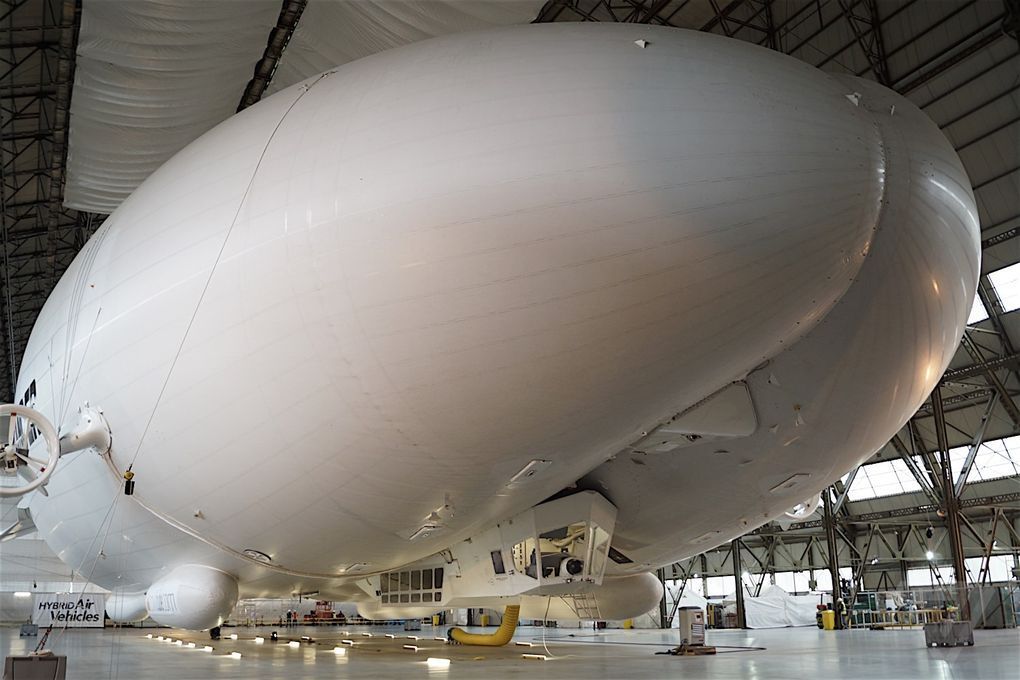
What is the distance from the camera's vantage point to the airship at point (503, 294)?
6.47 metres

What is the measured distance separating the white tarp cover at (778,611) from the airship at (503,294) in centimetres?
2824

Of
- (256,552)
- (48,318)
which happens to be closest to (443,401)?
(256,552)

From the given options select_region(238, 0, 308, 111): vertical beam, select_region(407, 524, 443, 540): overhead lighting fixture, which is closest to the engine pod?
select_region(407, 524, 443, 540): overhead lighting fixture

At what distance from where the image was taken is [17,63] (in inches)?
845

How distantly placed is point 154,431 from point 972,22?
75.3 ft

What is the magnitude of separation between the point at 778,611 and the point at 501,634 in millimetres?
25072

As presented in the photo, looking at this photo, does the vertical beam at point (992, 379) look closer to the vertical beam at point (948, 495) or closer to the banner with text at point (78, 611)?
the vertical beam at point (948, 495)

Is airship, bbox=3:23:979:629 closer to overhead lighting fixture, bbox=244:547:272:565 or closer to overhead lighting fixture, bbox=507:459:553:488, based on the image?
overhead lighting fixture, bbox=507:459:553:488

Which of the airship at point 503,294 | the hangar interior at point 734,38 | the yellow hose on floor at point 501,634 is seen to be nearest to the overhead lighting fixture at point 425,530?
the airship at point 503,294

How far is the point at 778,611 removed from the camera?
36562mm

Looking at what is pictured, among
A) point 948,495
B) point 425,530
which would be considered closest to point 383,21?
point 425,530

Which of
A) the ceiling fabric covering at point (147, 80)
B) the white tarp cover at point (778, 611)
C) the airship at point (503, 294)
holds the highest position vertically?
the ceiling fabric covering at point (147, 80)

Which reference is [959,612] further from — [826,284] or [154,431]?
[154,431]

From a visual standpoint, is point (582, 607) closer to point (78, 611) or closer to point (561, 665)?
point (561, 665)
